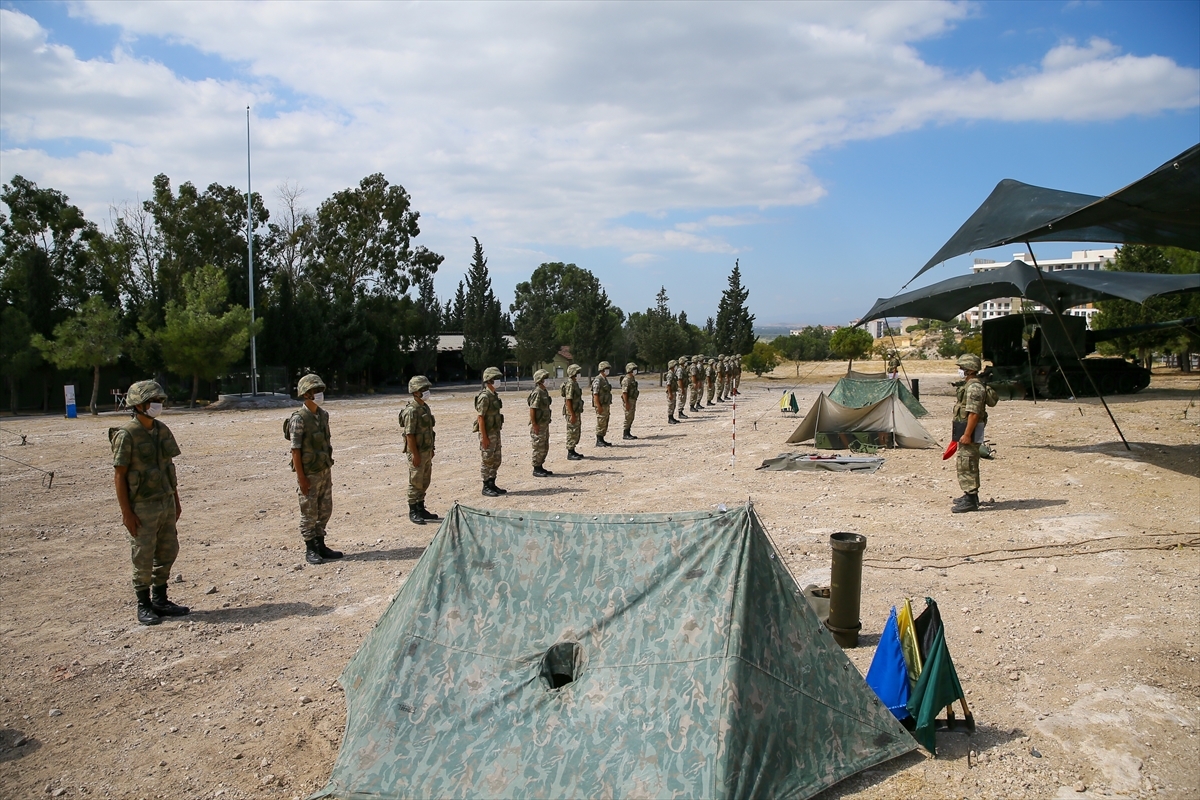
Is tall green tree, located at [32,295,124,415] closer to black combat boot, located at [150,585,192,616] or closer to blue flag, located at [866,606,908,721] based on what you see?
black combat boot, located at [150,585,192,616]

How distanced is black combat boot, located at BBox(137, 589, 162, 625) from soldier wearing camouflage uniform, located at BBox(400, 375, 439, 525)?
3.21 m

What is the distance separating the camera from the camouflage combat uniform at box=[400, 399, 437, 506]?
350 inches

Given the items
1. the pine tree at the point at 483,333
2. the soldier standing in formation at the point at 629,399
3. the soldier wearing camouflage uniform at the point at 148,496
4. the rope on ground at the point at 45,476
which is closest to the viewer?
the soldier wearing camouflage uniform at the point at 148,496

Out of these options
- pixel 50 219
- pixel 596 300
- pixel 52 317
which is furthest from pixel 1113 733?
pixel 596 300

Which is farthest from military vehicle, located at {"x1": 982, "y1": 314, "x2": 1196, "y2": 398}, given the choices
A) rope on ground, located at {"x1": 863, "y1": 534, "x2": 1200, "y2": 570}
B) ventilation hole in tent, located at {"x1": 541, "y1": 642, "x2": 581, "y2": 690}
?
ventilation hole in tent, located at {"x1": 541, "y1": 642, "x2": 581, "y2": 690}

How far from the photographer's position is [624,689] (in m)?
3.52

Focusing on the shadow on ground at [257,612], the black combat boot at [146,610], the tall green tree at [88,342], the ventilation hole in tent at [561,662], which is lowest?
the shadow on ground at [257,612]

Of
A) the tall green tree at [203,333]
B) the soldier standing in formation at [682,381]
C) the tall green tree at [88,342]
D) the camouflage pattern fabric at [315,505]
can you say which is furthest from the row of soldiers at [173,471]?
the tall green tree at [203,333]

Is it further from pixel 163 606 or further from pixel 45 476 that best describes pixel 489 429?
pixel 45 476

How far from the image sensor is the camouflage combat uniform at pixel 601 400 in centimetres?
1602

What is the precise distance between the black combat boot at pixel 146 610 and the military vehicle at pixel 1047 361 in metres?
23.6

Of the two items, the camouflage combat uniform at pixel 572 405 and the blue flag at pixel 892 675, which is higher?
the camouflage combat uniform at pixel 572 405

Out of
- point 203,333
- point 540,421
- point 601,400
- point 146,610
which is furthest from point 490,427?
point 203,333

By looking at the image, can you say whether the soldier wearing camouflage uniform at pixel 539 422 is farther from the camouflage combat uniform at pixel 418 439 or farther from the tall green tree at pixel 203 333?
the tall green tree at pixel 203 333
